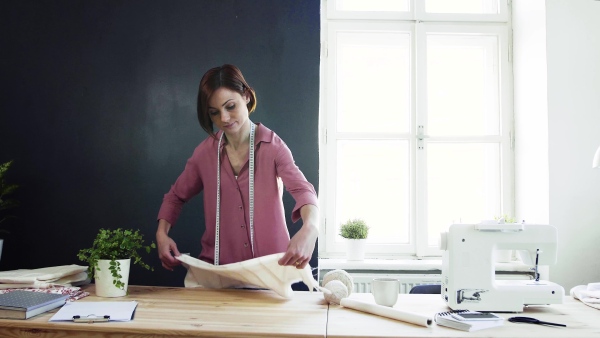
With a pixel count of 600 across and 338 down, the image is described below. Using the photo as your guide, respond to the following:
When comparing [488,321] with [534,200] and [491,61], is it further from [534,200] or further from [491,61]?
[491,61]

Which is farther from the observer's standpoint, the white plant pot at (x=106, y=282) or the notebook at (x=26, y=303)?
the white plant pot at (x=106, y=282)

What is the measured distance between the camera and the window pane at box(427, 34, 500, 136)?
4039 millimetres

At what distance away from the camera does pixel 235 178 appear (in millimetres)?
2648

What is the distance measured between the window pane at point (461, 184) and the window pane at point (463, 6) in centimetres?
101

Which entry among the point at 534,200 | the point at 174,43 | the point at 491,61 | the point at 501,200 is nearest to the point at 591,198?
the point at 534,200

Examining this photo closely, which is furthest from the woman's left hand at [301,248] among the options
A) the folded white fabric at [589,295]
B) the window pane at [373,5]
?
the window pane at [373,5]

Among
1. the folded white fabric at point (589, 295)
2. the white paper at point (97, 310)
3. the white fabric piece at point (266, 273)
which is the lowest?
the white paper at point (97, 310)

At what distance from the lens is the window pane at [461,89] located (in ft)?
→ 13.3

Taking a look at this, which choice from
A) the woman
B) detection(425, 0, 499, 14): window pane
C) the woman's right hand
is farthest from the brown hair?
detection(425, 0, 499, 14): window pane

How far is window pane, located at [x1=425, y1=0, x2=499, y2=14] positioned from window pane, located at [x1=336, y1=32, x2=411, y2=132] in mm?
303

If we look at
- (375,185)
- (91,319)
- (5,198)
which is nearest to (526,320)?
(91,319)

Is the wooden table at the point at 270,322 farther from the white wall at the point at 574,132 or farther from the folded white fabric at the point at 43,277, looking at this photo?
the white wall at the point at 574,132

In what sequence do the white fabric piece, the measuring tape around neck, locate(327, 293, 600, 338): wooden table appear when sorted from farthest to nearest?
the measuring tape around neck, the white fabric piece, locate(327, 293, 600, 338): wooden table

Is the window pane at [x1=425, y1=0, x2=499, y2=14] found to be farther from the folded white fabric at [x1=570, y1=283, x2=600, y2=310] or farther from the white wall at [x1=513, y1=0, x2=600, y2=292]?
the folded white fabric at [x1=570, y1=283, x2=600, y2=310]
